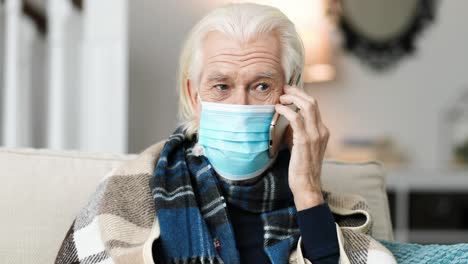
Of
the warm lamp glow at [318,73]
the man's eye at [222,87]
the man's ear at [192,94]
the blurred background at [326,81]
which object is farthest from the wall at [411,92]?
the man's eye at [222,87]

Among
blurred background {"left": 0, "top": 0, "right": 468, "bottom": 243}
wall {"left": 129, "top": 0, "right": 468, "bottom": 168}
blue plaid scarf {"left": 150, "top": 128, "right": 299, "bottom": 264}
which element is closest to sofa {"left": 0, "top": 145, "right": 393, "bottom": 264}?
blue plaid scarf {"left": 150, "top": 128, "right": 299, "bottom": 264}

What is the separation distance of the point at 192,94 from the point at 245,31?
18 cm

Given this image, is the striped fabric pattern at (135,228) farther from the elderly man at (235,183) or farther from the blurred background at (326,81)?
the blurred background at (326,81)

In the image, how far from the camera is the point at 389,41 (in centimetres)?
471

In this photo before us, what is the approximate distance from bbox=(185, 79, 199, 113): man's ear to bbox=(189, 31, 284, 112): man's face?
0.05m

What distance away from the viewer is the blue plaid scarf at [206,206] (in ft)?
5.10

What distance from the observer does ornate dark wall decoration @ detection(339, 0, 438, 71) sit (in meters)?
4.67

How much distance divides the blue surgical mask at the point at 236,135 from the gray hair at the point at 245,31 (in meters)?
0.11

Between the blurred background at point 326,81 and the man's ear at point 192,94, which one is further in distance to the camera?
the blurred background at point 326,81

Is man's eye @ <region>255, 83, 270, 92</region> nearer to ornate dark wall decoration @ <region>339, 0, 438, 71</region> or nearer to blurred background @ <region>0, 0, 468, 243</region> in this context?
blurred background @ <region>0, 0, 468, 243</region>

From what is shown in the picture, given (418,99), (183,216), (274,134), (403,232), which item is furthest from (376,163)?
(418,99)

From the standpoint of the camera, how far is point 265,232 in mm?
1666

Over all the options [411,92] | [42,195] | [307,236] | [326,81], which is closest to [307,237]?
[307,236]

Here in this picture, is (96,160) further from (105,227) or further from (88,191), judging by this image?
(105,227)
